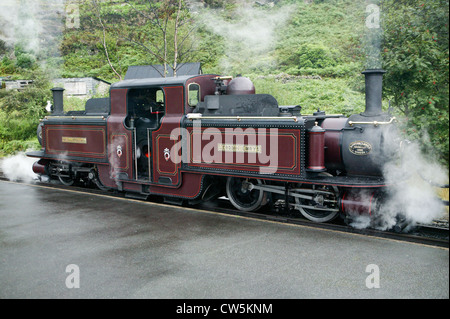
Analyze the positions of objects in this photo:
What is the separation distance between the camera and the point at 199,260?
17.5 ft

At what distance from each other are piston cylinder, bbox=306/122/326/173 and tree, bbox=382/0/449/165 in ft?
4.97

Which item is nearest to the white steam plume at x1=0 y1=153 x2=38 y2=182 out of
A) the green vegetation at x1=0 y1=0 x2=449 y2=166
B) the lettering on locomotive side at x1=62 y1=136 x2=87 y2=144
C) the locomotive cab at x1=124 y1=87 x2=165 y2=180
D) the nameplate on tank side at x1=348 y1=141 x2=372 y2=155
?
the lettering on locomotive side at x1=62 y1=136 x2=87 y2=144

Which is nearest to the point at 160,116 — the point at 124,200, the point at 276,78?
the point at 124,200

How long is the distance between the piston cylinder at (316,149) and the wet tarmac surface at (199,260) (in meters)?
0.98

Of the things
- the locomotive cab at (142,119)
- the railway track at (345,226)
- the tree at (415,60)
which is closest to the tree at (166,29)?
the locomotive cab at (142,119)

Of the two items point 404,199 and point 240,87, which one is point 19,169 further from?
point 404,199

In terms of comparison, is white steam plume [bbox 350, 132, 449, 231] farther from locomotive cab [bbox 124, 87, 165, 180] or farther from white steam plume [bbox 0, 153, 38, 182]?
white steam plume [bbox 0, 153, 38, 182]

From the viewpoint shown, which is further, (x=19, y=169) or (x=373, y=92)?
(x=19, y=169)

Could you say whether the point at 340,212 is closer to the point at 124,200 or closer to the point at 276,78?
the point at 124,200

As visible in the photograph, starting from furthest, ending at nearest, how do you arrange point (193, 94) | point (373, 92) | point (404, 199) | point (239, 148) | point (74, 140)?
point (74, 140) → point (193, 94) → point (239, 148) → point (373, 92) → point (404, 199)

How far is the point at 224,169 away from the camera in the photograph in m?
7.64

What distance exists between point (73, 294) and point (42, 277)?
71 centimetres

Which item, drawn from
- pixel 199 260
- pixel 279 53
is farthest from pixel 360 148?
pixel 279 53

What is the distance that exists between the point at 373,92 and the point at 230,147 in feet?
8.31
